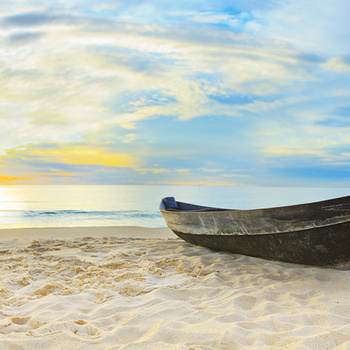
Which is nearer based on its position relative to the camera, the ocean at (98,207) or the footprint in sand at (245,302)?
the footprint in sand at (245,302)

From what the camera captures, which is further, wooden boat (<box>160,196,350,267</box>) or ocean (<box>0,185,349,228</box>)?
ocean (<box>0,185,349,228</box>)

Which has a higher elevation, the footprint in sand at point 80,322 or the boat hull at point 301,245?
the boat hull at point 301,245

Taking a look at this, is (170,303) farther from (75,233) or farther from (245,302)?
(75,233)

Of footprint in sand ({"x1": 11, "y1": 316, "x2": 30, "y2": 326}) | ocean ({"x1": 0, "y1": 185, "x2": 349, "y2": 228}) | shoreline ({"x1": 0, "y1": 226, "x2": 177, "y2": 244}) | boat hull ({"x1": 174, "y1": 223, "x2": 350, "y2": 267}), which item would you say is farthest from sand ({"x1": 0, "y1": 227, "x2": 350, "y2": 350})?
ocean ({"x1": 0, "y1": 185, "x2": 349, "y2": 228})

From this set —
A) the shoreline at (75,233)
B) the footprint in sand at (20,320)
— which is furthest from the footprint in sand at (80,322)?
the shoreline at (75,233)

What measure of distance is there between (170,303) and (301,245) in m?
2.10

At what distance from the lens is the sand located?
2.50 m

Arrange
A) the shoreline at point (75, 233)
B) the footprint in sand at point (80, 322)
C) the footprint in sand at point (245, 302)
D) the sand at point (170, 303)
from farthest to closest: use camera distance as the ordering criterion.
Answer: the shoreline at point (75, 233) < the footprint in sand at point (245, 302) < the footprint in sand at point (80, 322) < the sand at point (170, 303)

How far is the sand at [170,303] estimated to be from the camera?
250cm

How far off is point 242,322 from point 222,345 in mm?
467

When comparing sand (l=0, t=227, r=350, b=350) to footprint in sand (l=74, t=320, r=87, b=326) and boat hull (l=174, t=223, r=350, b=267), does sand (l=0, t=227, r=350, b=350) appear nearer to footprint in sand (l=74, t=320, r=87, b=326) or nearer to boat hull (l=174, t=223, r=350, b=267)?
footprint in sand (l=74, t=320, r=87, b=326)

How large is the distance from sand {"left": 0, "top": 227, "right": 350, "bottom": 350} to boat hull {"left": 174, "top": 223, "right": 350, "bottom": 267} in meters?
0.13

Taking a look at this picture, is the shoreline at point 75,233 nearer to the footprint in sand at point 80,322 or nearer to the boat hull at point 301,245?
the boat hull at point 301,245

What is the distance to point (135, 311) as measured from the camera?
3.10 m
